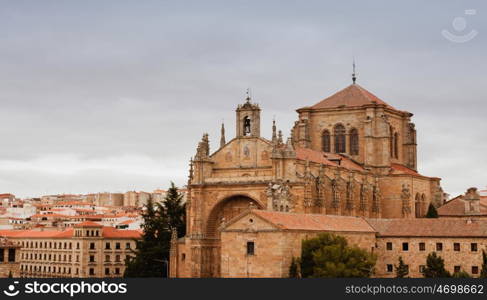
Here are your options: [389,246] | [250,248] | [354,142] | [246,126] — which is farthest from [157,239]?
[389,246]

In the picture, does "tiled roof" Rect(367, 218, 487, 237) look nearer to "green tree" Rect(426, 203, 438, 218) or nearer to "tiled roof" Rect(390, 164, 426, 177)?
"green tree" Rect(426, 203, 438, 218)

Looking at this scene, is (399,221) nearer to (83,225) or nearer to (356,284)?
(356,284)

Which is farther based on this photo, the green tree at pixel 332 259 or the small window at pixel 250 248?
the small window at pixel 250 248

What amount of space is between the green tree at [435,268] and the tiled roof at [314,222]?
6998mm

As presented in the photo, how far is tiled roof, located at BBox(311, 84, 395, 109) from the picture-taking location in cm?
8944

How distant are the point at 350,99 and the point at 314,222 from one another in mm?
28243

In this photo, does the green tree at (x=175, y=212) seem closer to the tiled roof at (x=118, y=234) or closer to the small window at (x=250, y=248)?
the tiled roof at (x=118, y=234)

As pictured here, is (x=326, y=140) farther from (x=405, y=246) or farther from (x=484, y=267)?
(x=484, y=267)

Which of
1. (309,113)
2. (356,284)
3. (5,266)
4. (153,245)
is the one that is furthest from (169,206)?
(356,284)

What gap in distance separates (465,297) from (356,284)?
488 cm

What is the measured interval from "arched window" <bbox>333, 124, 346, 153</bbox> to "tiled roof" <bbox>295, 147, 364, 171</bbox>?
1.36 meters

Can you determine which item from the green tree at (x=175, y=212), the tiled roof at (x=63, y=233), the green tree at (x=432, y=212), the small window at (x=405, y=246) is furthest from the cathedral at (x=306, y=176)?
the tiled roof at (x=63, y=233)

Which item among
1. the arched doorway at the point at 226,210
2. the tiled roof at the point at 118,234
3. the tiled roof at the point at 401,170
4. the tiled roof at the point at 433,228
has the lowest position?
the tiled roof at the point at 433,228

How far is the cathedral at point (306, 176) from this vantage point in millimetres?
72250
